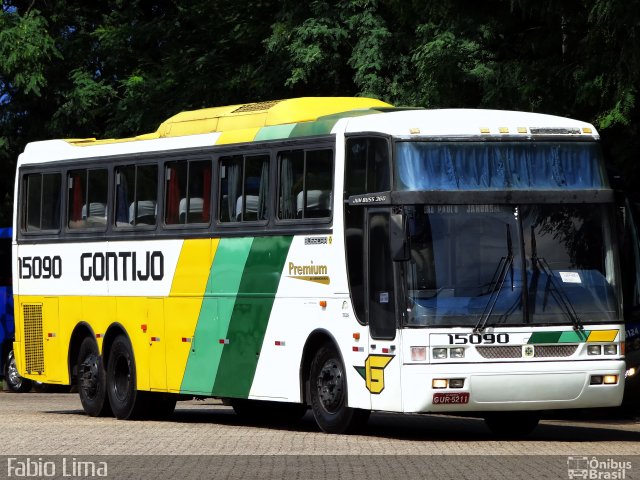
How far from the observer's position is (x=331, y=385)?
18.2 m

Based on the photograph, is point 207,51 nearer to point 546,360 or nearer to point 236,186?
point 236,186

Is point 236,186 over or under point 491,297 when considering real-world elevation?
over

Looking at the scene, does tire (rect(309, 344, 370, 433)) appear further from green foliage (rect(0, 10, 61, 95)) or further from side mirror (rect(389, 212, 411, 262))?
green foliage (rect(0, 10, 61, 95))

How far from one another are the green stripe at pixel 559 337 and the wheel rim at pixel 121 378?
7.08 m

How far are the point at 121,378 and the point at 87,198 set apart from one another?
2491mm

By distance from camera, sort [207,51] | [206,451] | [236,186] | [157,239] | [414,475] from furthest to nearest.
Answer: [207,51]
[157,239]
[236,186]
[206,451]
[414,475]

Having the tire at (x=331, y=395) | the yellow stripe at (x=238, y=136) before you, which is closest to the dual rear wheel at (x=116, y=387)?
the yellow stripe at (x=238, y=136)

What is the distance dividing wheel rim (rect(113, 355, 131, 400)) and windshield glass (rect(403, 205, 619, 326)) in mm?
6622

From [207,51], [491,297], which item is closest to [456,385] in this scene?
[491,297]

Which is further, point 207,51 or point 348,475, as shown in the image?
point 207,51

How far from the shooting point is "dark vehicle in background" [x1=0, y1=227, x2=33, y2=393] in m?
34.9

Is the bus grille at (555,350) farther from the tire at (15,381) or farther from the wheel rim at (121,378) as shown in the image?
the tire at (15,381)

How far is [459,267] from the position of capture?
17.1 m

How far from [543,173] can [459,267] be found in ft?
5.04
